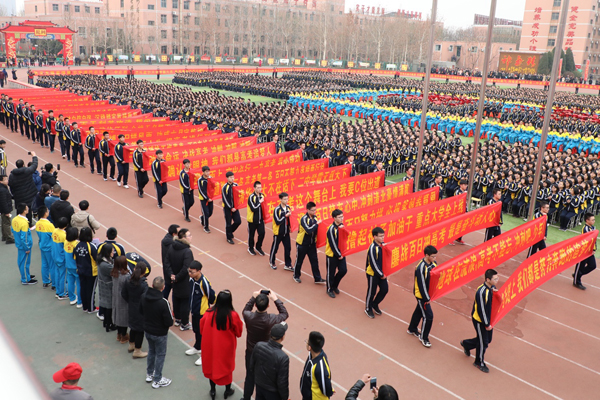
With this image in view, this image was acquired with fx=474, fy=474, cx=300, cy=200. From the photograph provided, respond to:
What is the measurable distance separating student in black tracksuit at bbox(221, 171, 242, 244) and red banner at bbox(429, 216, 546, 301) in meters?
5.11

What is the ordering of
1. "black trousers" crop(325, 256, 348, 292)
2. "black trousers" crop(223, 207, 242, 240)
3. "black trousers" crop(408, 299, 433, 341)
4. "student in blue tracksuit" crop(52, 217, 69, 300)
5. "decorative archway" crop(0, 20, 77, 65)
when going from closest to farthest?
1. "black trousers" crop(408, 299, 433, 341)
2. "student in blue tracksuit" crop(52, 217, 69, 300)
3. "black trousers" crop(325, 256, 348, 292)
4. "black trousers" crop(223, 207, 242, 240)
5. "decorative archway" crop(0, 20, 77, 65)

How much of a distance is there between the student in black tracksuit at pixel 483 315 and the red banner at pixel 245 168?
23.8 ft

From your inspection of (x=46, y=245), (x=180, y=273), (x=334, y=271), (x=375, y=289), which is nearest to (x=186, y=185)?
(x=46, y=245)

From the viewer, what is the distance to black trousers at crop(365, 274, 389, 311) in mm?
8344

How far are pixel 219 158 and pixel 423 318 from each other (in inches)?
395

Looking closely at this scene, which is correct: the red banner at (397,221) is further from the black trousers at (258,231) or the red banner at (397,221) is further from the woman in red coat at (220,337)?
the woman in red coat at (220,337)

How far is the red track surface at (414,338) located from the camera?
7.01 meters

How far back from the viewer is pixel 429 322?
7.66m

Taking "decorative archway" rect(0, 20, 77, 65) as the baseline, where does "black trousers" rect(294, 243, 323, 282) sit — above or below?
below

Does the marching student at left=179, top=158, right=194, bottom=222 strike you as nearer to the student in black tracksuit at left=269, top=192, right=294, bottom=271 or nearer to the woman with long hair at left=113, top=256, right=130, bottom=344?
the student in black tracksuit at left=269, top=192, right=294, bottom=271

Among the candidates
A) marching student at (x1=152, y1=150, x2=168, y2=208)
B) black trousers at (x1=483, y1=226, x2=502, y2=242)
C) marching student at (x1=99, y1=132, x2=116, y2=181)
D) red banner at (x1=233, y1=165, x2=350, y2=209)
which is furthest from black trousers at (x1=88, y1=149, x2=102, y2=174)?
black trousers at (x1=483, y1=226, x2=502, y2=242)

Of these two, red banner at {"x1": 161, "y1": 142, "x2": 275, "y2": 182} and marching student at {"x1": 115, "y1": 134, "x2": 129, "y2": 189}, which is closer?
red banner at {"x1": 161, "y1": 142, "x2": 275, "y2": 182}

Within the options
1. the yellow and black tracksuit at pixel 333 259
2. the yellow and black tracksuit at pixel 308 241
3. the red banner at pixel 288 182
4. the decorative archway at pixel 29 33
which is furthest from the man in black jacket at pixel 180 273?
the decorative archway at pixel 29 33

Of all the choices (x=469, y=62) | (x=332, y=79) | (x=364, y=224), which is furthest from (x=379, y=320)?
(x=469, y=62)
